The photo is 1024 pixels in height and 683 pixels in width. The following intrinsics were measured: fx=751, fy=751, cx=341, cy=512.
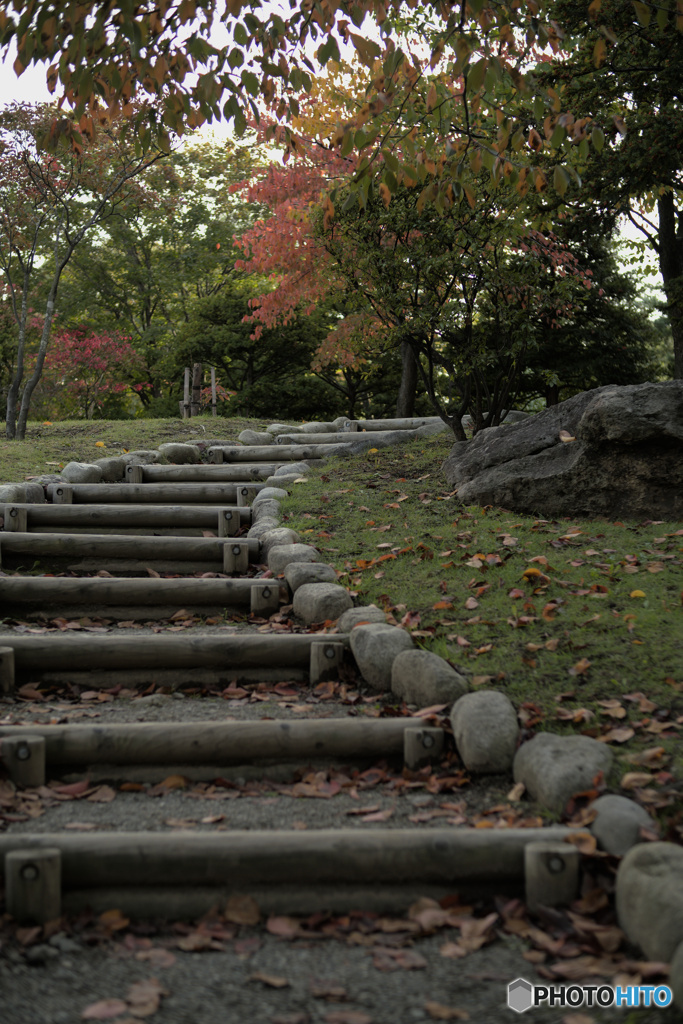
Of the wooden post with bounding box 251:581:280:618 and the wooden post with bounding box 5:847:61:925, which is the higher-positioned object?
the wooden post with bounding box 251:581:280:618

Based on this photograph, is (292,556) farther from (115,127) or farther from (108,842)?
(115,127)

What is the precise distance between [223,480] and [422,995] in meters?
6.85

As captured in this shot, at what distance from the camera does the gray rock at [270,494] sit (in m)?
7.05

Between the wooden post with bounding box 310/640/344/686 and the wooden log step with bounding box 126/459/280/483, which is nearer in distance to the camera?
the wooden post with bounding box 310/640/344/686

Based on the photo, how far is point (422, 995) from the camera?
197cm

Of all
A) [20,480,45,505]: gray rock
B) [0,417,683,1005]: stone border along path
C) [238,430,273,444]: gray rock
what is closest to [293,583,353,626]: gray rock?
[0,417,683,1005]: stone border along path

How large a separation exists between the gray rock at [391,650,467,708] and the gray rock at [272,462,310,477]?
Result: 4.54m

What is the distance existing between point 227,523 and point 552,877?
465 centimetres

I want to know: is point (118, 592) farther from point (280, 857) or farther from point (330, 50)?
point (330, 50)

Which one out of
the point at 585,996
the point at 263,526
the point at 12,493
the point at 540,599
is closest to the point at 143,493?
the point at 12,493

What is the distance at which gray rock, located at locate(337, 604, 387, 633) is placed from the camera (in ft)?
13.9

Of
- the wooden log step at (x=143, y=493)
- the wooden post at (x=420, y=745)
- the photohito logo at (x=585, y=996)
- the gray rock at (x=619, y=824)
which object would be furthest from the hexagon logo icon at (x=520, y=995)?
the wooden log step at (x=143, y=493)

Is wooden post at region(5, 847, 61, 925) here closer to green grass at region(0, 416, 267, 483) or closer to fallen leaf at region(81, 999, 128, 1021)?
fallen leaf at region(81, 999, 128, 1021)

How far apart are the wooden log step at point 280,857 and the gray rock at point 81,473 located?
5642 millimetres
